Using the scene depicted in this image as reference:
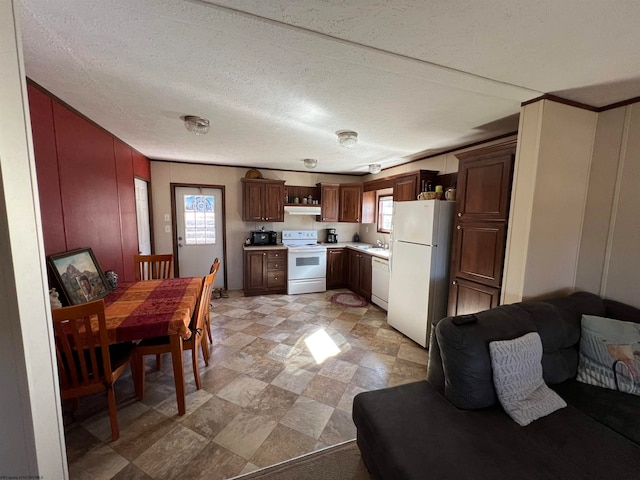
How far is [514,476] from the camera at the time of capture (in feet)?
3.41

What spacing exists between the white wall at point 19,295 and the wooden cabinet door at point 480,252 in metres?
2.94

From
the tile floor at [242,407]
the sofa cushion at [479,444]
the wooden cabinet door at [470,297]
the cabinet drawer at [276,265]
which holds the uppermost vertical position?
the wooden cabinet door at [470,297]

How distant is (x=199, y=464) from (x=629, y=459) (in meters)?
2.18

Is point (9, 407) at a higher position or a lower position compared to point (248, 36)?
lower

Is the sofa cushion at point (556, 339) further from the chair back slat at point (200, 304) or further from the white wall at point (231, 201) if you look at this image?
the white wall at point (231, 201)

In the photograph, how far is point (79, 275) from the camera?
200 centimetres

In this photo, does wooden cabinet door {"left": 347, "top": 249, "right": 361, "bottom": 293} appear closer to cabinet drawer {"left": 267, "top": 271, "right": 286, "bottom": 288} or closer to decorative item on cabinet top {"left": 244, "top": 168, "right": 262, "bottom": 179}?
cabinet drawer {"left": 267, "top": 271, "right": 286, "bottom": 288}

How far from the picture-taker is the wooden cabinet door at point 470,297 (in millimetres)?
2246

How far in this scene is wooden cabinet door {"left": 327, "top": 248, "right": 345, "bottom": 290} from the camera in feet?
15.9

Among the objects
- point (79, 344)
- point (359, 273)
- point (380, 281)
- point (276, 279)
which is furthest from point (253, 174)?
point (79, 344)

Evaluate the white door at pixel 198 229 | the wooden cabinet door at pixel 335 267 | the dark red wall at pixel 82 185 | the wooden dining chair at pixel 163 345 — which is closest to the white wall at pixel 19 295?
the wooden dining chair at pixel 163 345

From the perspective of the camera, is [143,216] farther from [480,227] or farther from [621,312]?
[621,312]

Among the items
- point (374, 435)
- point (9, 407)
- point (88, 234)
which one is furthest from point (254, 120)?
point (374, 435)

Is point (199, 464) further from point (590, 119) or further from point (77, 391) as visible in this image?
point (590, 119)
